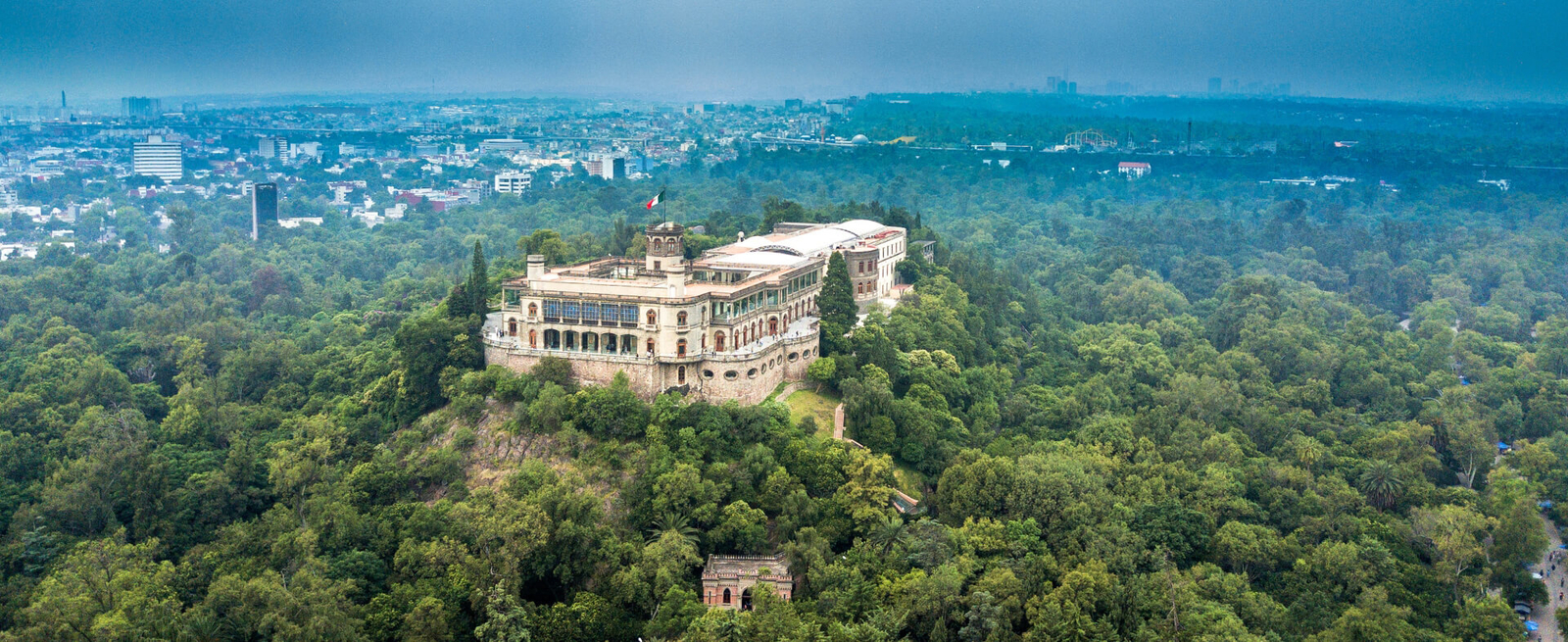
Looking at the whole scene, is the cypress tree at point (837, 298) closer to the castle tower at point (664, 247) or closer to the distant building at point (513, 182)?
the castle tower at point (664, 247)

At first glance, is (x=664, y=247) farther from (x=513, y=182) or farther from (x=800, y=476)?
(x=513, y=182)

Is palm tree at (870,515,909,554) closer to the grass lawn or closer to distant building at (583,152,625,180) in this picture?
the grass lawn

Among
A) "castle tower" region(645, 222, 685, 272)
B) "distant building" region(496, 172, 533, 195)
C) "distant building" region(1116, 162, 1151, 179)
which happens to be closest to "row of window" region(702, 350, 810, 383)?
"castle tower" region(645, 222, 685, 272)

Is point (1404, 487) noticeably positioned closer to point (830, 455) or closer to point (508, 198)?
point (830, 455)

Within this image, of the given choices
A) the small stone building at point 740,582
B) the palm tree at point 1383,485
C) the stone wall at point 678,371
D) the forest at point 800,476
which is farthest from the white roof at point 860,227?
the small stone building at point 740,582

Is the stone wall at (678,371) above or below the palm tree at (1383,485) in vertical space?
above

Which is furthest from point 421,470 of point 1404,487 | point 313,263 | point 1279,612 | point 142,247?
point 142,247

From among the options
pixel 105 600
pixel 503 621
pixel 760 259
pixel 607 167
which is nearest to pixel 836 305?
pixel 760 259

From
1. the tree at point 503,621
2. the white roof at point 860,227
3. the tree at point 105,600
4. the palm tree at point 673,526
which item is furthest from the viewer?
the white roof at point 860,227
